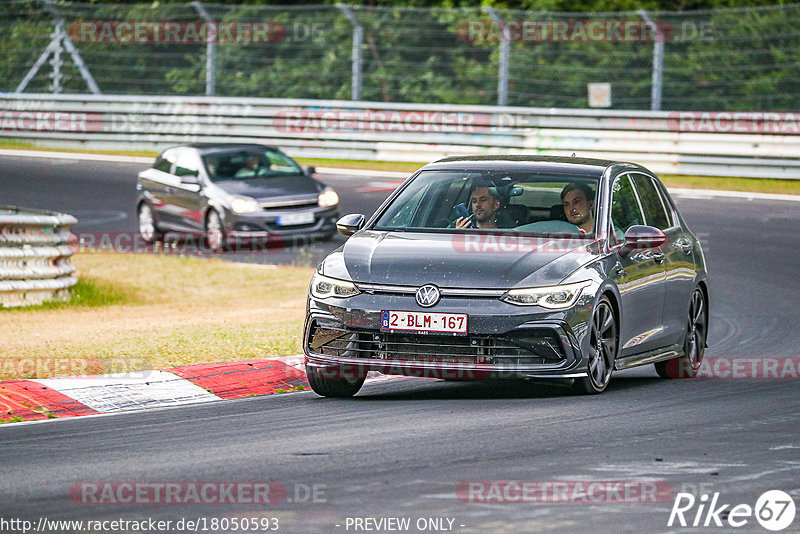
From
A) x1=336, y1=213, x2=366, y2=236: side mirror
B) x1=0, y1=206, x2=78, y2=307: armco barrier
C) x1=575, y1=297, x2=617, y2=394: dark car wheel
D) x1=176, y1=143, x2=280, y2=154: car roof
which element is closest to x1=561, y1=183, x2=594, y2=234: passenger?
x1=575, y1=297, x2=617, y2=394: dark car wheel

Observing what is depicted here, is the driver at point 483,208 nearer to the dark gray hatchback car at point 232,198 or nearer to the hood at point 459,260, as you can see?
the hood at point 459,260

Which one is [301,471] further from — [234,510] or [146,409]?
[146,409]

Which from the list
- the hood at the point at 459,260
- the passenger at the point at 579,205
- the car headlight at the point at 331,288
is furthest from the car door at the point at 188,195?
the car headlight at the point at 331,288

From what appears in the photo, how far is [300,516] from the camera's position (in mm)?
6277

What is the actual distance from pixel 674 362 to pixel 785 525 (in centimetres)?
488

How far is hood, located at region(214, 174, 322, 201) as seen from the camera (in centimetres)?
2052

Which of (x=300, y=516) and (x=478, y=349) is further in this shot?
(x=478, y=349)

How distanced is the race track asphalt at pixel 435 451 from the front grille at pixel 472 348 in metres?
0.31

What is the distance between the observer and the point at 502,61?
2753 centimetres

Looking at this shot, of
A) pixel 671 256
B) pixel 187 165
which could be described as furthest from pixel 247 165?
pixel 671 256

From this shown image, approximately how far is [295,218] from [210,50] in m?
11.3

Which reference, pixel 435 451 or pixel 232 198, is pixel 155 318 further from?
pixel 435 451

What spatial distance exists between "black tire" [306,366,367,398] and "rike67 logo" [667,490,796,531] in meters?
3.34

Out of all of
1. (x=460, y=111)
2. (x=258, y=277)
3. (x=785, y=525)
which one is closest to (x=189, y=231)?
(x=258, y=277)
